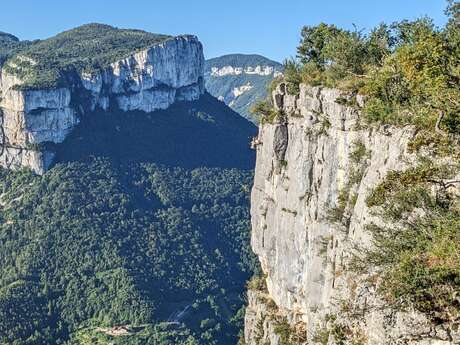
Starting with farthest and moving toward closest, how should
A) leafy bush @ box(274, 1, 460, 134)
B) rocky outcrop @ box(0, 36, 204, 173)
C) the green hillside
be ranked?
1. the green hillside
2. rocky outcrop @ box(0, 36, 204, 173)
3. leafy bush @ box(274, 1, 460, 134)

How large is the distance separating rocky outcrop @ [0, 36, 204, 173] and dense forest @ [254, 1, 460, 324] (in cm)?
10661

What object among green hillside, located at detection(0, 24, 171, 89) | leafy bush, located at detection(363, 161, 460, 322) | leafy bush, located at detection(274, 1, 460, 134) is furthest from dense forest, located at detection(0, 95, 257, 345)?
leafy bush, located at detection(363, 161, 460, 322)

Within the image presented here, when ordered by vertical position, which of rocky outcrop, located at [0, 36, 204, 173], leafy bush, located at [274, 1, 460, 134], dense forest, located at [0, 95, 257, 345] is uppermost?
rocky outcrop, located at [0, 36, 204, 173]

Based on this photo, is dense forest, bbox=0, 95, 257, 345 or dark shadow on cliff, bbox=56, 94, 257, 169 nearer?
dense forest, bbox=0, 95, 257, 345

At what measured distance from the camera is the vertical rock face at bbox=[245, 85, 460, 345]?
16.5 metres

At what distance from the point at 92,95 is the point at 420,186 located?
131 meters

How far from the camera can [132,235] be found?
112812mm

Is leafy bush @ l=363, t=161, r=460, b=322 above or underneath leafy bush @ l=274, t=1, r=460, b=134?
underneath

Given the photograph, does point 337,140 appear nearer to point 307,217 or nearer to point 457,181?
point 307,217

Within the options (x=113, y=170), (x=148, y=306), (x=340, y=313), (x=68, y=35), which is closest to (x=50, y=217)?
(x=113, y=170)

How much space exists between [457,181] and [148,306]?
77.9 metres

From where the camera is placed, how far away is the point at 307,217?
2972cm

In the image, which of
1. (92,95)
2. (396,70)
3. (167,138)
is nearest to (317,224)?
(396,70)

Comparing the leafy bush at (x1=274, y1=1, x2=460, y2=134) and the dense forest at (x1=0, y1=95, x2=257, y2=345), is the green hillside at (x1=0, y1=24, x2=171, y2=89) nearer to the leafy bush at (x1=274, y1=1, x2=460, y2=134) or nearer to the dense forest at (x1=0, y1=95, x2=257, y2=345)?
the dense forest at (x1=0, y1=95, x2=257, y2=345)
